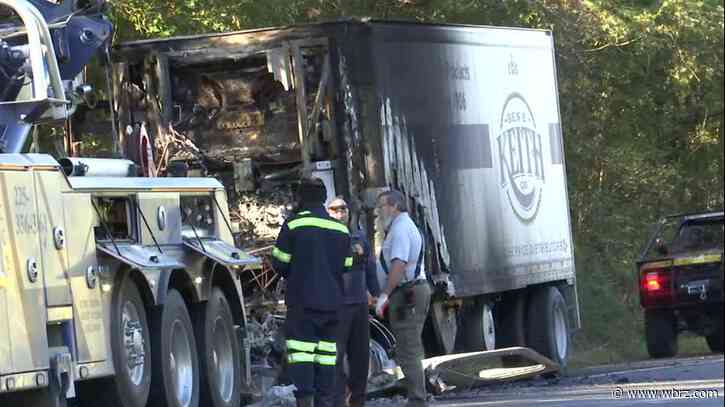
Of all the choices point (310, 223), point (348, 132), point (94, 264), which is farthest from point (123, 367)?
point (348, 132)

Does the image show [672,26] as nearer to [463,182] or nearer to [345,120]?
[463,182]

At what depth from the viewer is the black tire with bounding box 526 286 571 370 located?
1948 cm

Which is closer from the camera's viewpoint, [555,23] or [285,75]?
[285,75]

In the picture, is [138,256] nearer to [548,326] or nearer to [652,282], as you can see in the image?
[548,326]

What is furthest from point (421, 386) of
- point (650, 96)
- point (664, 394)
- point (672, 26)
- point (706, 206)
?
point (706, 206)

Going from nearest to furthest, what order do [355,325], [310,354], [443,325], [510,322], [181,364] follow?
[310,354], [181,364], [355,325], [443,325], [510,322]

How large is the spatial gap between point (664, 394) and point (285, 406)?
3.09 metres

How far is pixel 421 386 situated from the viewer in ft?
43.5

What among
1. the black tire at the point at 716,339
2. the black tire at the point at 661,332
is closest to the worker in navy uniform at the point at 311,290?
the black tire at the point at 661,332

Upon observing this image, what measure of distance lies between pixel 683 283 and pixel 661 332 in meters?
0.87

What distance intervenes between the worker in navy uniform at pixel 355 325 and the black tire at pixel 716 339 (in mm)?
9803

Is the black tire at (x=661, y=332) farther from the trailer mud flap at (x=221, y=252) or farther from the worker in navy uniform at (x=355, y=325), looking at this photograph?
the worker in navy uniform at (x=355, y=325)

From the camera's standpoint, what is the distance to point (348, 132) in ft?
51.1

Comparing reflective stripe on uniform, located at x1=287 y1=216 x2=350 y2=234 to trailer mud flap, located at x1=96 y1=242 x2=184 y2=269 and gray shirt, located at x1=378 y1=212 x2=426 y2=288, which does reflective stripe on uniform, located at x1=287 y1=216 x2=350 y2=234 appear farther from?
gray shirt, located at x1=378 y1=212 x2=426 y2=288
